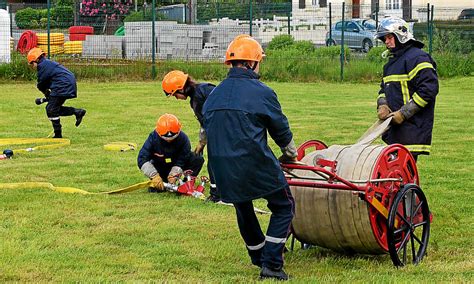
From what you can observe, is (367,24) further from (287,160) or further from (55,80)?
(287,160)

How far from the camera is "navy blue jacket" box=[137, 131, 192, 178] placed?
10.9 meters

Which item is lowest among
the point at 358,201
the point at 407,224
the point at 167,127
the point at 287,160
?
the point at 407,224

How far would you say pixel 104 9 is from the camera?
34156 mm

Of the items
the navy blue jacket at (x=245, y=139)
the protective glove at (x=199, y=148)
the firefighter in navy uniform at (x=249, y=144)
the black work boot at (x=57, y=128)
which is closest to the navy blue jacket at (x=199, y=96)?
the protective glove at (x=199, y=148)

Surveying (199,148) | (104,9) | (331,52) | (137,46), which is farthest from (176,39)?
(199,148)

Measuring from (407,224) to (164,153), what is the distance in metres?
4.26

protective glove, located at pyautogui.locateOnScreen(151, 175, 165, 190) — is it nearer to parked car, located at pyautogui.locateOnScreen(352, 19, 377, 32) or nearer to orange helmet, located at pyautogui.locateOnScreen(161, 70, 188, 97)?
orange helmet, located at pyautogui.locateOnScreen(161, 70, 188, 97)

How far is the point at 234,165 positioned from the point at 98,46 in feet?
83.3

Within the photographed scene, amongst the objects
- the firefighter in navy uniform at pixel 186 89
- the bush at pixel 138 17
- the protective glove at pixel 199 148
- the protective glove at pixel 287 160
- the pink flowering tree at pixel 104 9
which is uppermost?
the pink flowering tree at pixel 104 9

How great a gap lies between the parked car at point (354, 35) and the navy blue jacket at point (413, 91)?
25.5 meters

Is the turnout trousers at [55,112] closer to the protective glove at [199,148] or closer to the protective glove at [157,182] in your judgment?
the protective glove at [157,182]

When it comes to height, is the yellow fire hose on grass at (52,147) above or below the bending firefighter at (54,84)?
below

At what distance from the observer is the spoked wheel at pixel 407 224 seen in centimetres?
709

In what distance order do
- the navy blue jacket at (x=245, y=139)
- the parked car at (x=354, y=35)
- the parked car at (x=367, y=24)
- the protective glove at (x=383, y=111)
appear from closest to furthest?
the navy blue jacket at (x=245, y=139)
the protective glove at (x=383, y=111)
the parked car at (x=354, y=35)
the parked car at (x=367, y=24)
